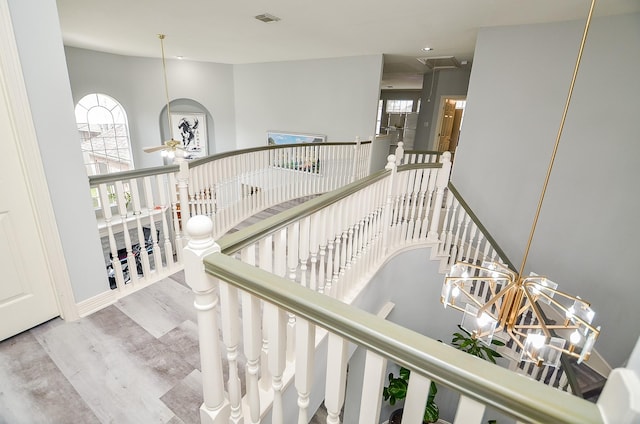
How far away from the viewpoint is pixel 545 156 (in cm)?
400

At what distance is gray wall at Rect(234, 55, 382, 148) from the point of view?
637 cm

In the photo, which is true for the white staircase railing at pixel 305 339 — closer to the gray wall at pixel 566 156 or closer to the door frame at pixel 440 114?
the gray wall at pixel 566 156

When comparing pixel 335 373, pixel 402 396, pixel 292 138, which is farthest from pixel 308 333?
pixel 292 138

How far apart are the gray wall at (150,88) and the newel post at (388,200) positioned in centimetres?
→ 645

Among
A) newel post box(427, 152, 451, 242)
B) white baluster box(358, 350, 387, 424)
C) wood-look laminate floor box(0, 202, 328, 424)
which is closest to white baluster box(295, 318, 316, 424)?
white baluster box(358, 350, 387, 424)

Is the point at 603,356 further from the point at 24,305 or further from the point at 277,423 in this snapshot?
the point at 24,305

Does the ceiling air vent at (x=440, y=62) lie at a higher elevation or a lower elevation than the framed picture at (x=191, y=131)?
higher

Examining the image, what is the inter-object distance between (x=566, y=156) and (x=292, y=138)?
18.7 feet

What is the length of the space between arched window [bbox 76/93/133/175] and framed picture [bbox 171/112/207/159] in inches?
50.1

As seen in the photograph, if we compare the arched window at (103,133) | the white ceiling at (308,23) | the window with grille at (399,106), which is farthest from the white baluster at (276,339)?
the window with grille at (399,106)

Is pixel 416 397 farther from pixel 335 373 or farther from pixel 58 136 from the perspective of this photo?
pixel 58 136

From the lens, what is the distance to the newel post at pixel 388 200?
2533 millimetres

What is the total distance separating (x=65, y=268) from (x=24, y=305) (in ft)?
0.98

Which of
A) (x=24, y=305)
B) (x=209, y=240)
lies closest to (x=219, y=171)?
(x=24, y=305)
